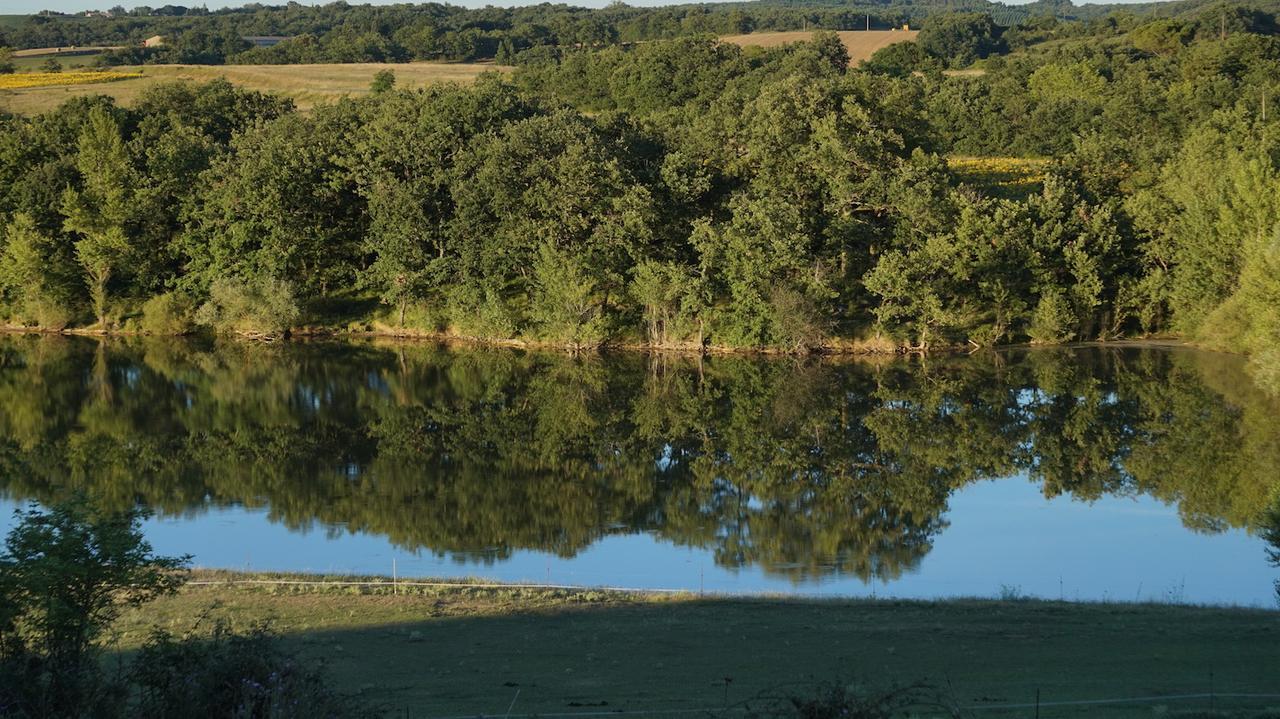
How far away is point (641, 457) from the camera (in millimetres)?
33219

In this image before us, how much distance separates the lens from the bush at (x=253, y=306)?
52.4m

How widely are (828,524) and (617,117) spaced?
1179 inches

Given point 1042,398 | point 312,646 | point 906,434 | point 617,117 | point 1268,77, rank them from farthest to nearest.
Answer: point 1268,77
point 617,117
point 1042,398
point 906,434
point 312,646

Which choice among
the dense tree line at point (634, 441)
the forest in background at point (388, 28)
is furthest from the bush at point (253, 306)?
the forest in background at point (388, 28)

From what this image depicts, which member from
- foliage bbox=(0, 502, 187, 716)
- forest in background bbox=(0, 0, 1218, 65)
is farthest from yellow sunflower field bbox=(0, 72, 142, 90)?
foliage bbox=(0, 502, 187, 716)

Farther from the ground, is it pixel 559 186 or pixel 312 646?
pixel 559 186

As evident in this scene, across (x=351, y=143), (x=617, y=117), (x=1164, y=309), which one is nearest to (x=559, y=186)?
(x=617, y=117)

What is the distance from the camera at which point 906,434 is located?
115ft

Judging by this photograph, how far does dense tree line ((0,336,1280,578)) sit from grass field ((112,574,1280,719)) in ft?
16.3

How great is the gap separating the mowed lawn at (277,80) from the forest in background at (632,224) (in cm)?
2210

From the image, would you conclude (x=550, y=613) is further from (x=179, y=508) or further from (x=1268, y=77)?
(x=1268, y=77)

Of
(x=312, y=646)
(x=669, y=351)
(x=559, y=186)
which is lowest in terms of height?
(x=669, y=351)

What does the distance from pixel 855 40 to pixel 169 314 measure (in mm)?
67605

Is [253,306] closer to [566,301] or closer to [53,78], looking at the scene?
[566,301]
